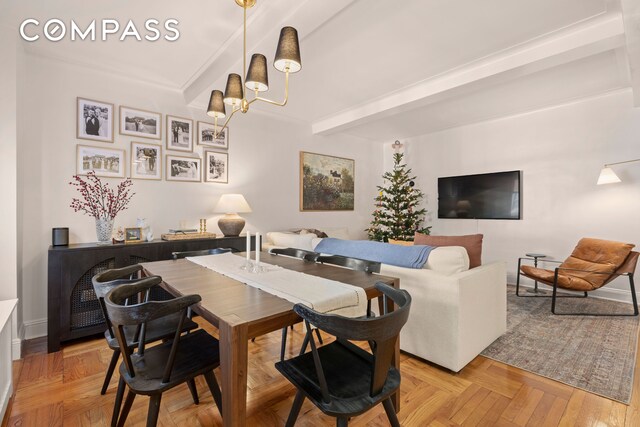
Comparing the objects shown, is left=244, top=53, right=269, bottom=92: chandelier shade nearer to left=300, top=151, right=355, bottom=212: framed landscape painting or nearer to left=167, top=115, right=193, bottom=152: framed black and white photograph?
left=167, top=115, right=193, bottom=152: framed black and white photograph

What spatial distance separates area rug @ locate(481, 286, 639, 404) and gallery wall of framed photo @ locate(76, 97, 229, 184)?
10.6ft

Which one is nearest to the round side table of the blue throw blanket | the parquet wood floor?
the parquet wood floor

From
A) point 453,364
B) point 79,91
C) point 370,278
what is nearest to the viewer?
point 370,278

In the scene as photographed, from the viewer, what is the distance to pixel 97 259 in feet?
8.89

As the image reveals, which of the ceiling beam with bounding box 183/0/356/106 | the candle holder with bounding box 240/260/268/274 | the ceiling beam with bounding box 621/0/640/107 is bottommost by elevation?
the candle holder with bounding box 240/260/268/274

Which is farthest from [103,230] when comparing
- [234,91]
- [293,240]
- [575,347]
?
[575,347]

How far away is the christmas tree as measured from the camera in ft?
18.2

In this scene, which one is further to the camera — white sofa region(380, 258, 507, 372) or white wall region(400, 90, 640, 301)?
white wall region(400, 90, 640, 301)

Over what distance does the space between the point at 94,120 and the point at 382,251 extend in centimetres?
316

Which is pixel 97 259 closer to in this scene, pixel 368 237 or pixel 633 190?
pixel 368 237

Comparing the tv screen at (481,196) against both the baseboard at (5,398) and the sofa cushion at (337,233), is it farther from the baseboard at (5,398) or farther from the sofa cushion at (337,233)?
the baseboard at (5,398)

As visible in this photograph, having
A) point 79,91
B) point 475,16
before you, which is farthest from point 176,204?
point 475,16

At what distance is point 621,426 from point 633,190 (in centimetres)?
336

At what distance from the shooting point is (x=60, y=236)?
2.72 metres
